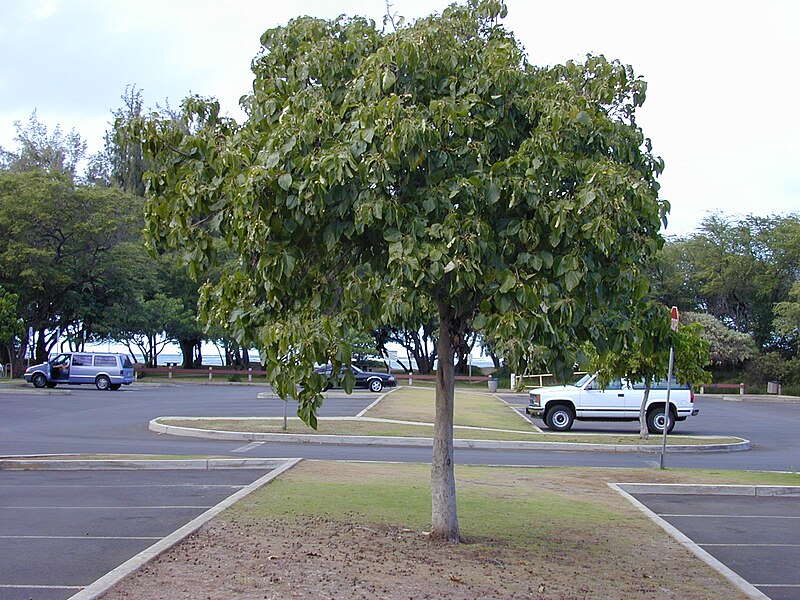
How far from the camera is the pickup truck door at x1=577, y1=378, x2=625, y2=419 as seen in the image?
1014 inches

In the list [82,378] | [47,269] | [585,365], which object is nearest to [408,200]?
[585,365]

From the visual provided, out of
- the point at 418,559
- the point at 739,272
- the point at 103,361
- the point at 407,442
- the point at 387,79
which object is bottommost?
the point at 407,442

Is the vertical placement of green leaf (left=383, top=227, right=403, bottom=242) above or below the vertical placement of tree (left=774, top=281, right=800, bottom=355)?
below

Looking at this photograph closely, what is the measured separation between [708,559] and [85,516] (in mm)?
6896

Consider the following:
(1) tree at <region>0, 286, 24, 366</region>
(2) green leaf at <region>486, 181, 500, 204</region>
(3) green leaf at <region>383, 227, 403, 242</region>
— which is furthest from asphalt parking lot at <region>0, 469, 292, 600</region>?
(1) tree at <region>0, 286, 24, 366</region>

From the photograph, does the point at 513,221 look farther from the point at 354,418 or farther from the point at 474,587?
the point at 354,418

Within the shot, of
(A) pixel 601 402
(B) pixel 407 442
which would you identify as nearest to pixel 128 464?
(B) pixel 407 442

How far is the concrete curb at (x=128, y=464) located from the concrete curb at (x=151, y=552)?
2.84 metres

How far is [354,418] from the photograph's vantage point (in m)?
25.1

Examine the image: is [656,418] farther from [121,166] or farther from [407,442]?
[121,166]

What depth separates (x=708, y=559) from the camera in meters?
8.84

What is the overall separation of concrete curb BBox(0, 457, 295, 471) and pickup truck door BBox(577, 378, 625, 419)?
13.2 m

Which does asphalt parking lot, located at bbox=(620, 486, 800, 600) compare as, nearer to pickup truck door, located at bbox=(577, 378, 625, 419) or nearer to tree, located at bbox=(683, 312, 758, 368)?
pickup truck door, located at bbox=(577, 378, 625, 419)

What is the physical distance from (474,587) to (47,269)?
1694 inches
